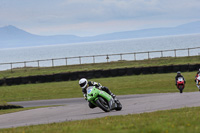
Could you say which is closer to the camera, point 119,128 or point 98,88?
→ point 119,128

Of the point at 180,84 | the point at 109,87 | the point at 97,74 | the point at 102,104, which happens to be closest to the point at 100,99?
the point at 102,104

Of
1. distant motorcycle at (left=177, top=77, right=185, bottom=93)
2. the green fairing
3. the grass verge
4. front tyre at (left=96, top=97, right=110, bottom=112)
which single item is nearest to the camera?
the green fairing

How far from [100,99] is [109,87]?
17.2 metres

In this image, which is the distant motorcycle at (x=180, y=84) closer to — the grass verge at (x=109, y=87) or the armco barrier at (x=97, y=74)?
the grass verge at (x=109, y=87)

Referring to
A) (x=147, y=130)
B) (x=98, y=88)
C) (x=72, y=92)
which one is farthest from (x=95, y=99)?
(x=72, y=92)

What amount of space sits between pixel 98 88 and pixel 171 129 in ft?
21.4

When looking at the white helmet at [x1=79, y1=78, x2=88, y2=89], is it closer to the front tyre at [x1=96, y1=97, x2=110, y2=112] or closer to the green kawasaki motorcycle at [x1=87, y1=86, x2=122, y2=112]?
the green kawasaki motorcycle at [x1=87, y1=86, x2=122, y2=112]

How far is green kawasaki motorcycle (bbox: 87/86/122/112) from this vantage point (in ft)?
47.1

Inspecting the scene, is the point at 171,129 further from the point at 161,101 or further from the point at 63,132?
the point at 161,101

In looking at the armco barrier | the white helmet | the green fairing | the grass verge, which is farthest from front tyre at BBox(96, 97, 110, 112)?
the armco barrier

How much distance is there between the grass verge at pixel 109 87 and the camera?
95.6ft

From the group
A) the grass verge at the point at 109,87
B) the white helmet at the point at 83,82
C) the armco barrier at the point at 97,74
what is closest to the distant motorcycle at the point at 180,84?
the grass verge at the point at 109,87

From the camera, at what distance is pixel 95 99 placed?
14500 mm

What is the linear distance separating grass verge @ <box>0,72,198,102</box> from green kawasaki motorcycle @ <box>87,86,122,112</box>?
12.4 metres
